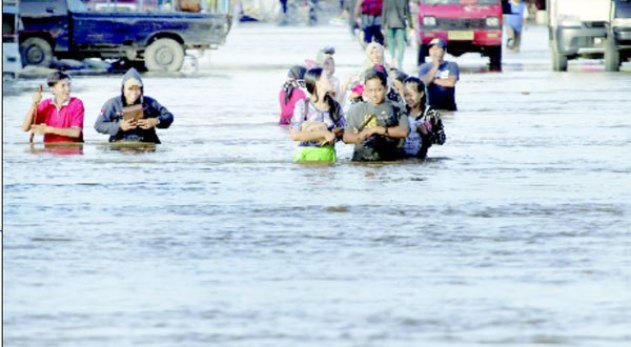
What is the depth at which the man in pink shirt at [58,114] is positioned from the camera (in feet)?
66.9

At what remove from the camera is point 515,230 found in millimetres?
14141

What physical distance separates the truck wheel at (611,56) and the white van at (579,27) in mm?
248

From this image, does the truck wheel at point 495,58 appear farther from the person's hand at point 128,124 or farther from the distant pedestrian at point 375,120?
the distant pedestrian at point 375,120

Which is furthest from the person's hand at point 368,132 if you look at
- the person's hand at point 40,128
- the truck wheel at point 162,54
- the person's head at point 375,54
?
the truck wheel at point 162,54

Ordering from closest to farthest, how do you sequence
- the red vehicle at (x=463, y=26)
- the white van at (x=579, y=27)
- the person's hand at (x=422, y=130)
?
the person's hand at (x=422, y=130), the white van at (x=579, y=27), the red vehicle at (x=463, y=26)

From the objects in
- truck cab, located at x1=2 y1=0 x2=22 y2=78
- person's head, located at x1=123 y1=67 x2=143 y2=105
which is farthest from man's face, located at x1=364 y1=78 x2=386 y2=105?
truck cab, located at x1=2 y1=0 x2=22 y2=78

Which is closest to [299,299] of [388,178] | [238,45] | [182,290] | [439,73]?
[182,290]

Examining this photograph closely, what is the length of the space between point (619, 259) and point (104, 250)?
9.48 ft

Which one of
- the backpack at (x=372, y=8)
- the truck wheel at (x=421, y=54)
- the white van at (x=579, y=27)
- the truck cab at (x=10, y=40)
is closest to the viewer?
the truck cab at (x=10, y=40)

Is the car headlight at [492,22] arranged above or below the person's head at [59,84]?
below

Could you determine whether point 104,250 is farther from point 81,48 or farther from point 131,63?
point 131,63

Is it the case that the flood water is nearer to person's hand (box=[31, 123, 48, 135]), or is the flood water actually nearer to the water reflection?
the water reflection

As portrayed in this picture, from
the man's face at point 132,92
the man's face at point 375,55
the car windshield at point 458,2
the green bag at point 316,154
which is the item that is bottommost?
the car windshield at point 458,2

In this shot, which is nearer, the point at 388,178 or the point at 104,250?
the point at 104,250
